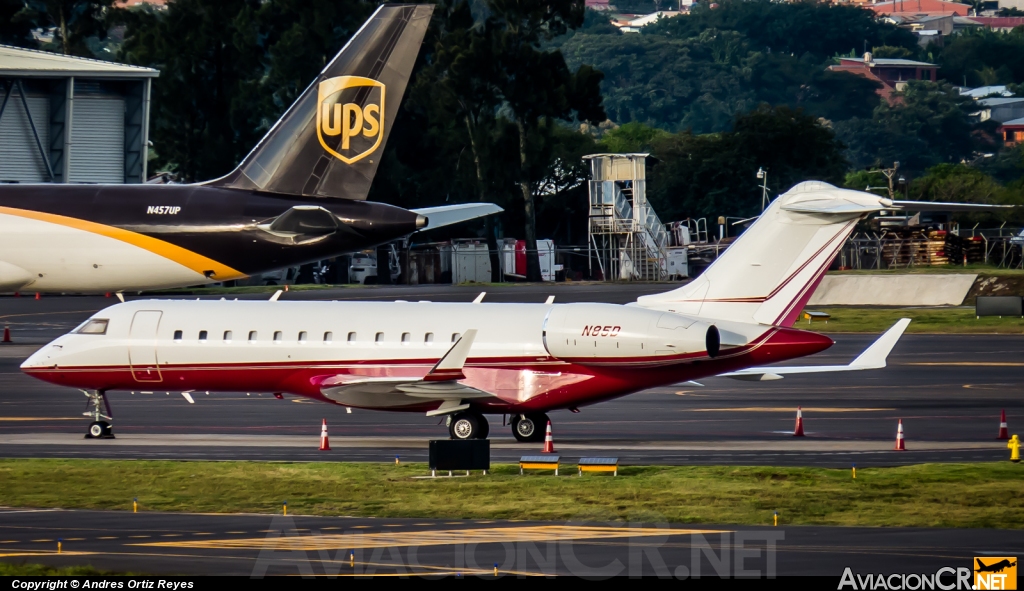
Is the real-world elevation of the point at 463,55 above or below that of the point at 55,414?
above

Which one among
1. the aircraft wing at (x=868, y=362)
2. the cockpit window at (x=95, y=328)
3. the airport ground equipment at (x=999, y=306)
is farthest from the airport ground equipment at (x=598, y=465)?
the airport ground equipment at (x=999, y=306)

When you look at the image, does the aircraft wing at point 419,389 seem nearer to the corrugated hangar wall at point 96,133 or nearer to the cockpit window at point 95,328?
the cockpit window at point 95,328

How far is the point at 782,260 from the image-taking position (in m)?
30.4

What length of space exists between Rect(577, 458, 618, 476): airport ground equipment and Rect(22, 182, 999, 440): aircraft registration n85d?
4658mm

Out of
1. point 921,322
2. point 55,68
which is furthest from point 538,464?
point 55,68

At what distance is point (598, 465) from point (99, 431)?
11376 mm

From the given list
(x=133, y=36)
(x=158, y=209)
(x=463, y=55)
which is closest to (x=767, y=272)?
(x=158, y=209)

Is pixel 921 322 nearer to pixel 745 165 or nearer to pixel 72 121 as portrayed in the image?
pixel 72 121

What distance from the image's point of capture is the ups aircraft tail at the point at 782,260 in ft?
99.0

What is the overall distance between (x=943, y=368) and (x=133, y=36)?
6798cm

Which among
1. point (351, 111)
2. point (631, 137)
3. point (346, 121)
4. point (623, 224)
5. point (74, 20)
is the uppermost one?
point (74, 20)

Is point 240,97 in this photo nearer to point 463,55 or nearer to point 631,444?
point 463,55

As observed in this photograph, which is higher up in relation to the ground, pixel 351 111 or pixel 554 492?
pixel 351 111

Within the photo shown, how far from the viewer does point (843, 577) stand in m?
15.3
